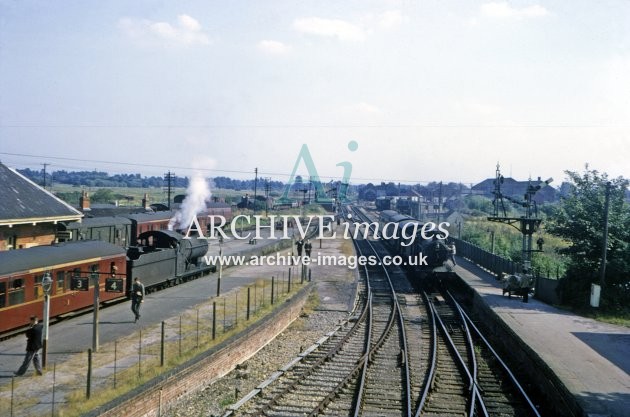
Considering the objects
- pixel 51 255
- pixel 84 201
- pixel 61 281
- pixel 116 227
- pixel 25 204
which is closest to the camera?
pixel 51 255

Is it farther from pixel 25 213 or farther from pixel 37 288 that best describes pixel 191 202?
pixel 37 288

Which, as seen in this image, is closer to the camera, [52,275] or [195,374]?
[195,374]

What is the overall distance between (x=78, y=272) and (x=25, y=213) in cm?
767

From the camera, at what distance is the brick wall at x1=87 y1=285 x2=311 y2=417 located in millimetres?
10945

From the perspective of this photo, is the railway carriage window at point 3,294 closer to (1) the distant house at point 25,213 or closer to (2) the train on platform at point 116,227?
(2) the train on platform at point 116,227

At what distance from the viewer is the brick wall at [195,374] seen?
35.9 feet

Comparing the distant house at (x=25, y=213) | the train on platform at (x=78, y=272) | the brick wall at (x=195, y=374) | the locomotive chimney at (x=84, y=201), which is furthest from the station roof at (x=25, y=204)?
the locomotive chimney at (x=84, y=201)

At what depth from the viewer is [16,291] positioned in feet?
51.5

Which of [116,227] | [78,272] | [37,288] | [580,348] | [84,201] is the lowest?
Answer: [580,348]

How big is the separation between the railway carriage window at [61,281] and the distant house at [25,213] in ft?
18.1

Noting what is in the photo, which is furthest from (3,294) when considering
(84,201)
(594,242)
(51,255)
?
(84,201)

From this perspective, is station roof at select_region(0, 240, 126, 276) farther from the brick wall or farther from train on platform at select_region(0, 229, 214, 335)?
the brick wall

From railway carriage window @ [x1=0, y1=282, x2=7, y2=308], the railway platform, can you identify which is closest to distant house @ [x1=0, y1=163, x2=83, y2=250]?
railway carriage window @ [x1=0, y1=282, x2=7, y2=308]

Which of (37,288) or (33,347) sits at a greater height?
(37,288)
